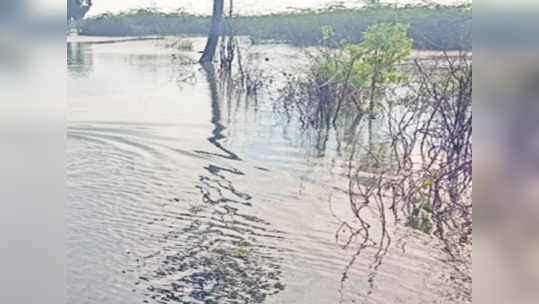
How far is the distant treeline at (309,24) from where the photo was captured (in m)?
1.41

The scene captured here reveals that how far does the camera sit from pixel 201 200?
1826 mm

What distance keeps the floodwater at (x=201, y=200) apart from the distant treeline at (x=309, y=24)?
7 centimetres

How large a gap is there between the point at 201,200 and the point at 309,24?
2.07ft

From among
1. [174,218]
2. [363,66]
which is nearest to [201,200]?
[174,218]

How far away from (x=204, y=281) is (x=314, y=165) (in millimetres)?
594

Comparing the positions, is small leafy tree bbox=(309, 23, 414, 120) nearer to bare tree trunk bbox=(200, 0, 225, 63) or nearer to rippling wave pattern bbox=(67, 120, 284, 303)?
bare tree trunk bbox=(200, 0, 225, 63)

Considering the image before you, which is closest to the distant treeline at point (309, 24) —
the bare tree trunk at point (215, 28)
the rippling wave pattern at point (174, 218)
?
the bare tree trunk at point (215, 28)

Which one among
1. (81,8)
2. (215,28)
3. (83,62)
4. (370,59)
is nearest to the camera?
(81,8)

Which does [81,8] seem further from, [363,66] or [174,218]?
[363,66]

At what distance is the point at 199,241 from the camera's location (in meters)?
1.69

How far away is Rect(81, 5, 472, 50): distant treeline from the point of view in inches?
55.5

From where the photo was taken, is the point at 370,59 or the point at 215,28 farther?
the point at 215,28
